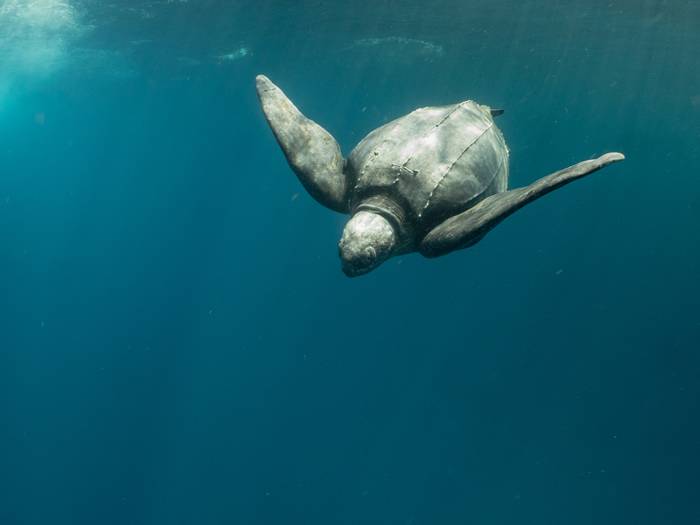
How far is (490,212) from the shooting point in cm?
419

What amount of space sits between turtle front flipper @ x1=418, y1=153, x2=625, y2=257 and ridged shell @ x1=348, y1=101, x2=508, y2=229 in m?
0.19

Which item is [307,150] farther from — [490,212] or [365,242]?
[490,212]

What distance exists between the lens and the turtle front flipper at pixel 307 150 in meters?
5.39

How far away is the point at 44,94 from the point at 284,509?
33.1 m

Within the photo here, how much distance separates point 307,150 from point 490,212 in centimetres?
222

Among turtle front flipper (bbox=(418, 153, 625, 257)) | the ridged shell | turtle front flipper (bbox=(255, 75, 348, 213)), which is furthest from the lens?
turtle front flipper (bbox=(255, 75, 348, 213))

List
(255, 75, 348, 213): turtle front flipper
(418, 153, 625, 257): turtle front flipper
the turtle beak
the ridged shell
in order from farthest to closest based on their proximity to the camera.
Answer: (255, 75, 348, 213): turtle front flipper < the ridged shell < the turtle beak < (418, 153, 625, 257): turtle front flipper

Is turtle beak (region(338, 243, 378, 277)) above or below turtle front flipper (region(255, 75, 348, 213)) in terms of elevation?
below

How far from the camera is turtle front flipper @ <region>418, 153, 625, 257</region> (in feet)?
12.3

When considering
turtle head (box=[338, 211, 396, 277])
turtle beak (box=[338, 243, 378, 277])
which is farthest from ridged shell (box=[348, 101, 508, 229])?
turtle beak (box=[338, 243, 378, 277])

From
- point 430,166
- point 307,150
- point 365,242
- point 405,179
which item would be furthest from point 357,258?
point 307,150

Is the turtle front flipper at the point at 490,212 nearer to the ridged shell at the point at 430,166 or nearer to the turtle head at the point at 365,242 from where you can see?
the ridged shell at the point at 430,166

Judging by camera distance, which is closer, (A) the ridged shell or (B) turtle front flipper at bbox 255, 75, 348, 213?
(A) the ridged shell

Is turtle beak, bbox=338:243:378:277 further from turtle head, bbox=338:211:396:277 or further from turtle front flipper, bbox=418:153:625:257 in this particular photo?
turtle front flipper, bbox=418:153:625:257
